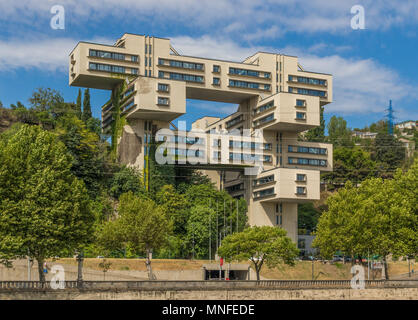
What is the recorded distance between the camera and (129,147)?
111938 millimetres

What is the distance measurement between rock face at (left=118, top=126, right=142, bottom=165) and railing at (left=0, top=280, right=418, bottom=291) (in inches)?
1984

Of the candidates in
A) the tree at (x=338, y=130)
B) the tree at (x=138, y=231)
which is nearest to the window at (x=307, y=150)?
the tree at (x=138, y=231)

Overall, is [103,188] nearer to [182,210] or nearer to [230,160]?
[182,210]

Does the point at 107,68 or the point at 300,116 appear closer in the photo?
the point at 107,68

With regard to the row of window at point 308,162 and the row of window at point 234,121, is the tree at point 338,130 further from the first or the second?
the row of window at point 308,162

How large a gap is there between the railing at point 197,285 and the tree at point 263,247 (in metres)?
7.98

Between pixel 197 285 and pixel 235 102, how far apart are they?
69870 mm

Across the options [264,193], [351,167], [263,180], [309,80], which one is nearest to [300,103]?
[309,80]

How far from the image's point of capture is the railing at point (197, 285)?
181ft

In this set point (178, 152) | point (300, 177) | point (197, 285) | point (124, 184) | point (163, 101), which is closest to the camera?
point (197, 285)

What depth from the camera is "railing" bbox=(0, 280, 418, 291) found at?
55219 millimetres

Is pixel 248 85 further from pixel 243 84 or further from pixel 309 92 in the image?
pixel 309 92

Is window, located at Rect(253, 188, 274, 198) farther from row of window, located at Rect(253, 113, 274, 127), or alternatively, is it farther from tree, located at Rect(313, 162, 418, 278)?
tree, located at Rect(313, 162, 418, 278)

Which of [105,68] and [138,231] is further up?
[105,68]
